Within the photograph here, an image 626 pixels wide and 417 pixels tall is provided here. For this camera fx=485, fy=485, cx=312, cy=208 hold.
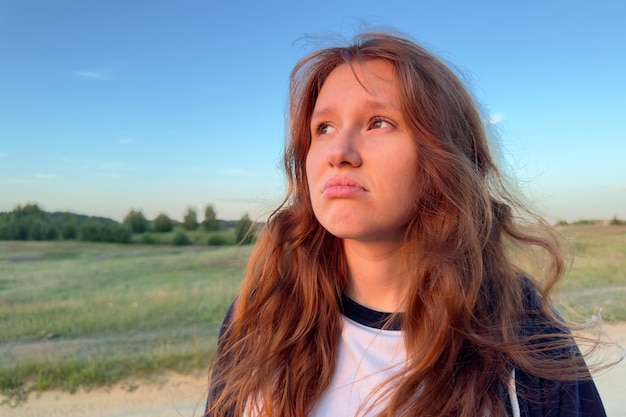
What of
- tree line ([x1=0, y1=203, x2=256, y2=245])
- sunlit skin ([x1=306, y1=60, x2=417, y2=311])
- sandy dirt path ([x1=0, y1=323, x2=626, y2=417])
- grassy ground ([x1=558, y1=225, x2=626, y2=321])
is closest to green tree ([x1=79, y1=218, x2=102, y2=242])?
tree line ([x1=0, y1=203, x2=256, y2=245])

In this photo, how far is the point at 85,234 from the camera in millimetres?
8242

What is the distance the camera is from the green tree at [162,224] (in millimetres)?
9153

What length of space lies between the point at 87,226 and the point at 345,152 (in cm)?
788

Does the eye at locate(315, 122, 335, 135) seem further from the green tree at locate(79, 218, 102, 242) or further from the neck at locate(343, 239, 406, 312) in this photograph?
the green tree at locate(79, 218, 102, 242)

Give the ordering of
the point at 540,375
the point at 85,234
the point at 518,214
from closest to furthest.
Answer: the point at 540,375 < the point at 518,214 < the point at 85,234

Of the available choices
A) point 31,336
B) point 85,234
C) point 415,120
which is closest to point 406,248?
point 415,120

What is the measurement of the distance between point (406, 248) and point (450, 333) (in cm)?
27

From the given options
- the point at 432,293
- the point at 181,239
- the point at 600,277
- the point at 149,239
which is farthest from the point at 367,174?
the point at 181,239

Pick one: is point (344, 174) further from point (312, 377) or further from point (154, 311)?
point (154, 311)

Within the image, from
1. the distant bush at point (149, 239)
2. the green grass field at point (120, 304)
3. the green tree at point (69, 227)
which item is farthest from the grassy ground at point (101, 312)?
the distant bush at point (149, 239)

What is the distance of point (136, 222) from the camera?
335 inches

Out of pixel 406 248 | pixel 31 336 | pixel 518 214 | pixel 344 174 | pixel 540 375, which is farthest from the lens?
pixel 31 336

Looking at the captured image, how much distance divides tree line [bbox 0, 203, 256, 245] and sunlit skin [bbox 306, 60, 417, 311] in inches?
180

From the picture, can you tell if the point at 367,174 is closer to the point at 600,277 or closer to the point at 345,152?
the point at 345,152
